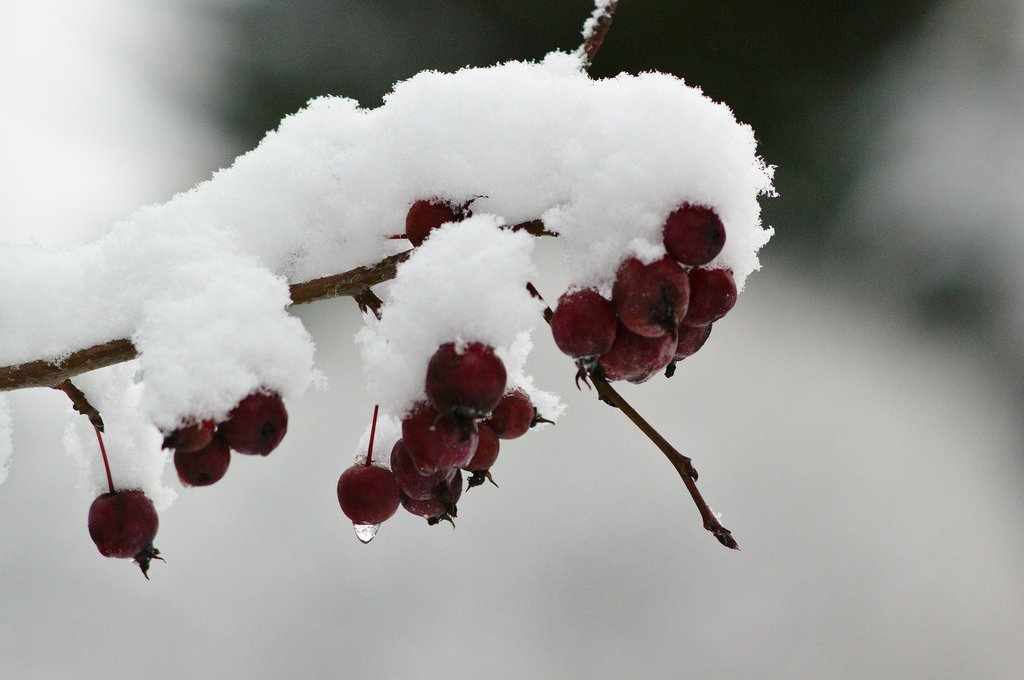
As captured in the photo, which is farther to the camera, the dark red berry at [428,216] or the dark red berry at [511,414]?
the dark red berry at [511,414]

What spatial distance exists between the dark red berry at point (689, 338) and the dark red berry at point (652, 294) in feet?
0.31

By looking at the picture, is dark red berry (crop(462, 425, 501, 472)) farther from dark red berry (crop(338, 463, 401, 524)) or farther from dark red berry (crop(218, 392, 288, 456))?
dark red berry (crop(218, 392, 288, 456))

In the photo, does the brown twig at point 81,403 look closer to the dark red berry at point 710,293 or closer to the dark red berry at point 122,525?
the dark red berry at point 122,525

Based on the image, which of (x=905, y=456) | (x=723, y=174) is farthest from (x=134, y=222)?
(x=905, y=456)

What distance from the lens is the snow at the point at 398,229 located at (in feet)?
1.71

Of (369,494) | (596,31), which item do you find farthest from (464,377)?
(596,31)

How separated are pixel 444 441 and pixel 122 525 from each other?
452 millimetres

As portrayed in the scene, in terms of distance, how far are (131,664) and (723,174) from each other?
2109 mm

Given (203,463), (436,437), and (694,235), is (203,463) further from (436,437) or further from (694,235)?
(694,235)

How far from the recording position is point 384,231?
0.66 metres

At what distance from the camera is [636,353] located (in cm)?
59

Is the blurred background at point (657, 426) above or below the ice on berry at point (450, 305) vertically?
below

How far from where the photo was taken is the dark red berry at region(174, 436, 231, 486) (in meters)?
0.52

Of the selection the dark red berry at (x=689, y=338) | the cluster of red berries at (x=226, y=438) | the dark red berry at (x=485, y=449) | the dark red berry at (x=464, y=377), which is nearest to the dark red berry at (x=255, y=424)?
the cluster of red berries at (x=226, y=438)
